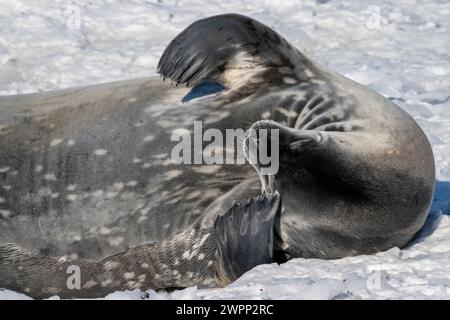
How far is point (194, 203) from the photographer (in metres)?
2.87

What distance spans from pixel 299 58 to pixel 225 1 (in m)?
2.62

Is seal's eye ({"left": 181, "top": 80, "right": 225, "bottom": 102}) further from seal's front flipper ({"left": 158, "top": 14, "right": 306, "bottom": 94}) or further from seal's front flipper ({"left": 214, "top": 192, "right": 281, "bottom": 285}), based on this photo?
seal's front flipper ({"left": 214, "top": 192, "right": 281, "bottom": 285})

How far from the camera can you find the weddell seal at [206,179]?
2.68m

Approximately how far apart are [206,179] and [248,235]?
31cm

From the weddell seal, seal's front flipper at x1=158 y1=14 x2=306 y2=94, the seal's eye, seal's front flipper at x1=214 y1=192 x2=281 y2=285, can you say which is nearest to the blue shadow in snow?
the weddell seal

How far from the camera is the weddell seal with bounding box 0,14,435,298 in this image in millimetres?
2680

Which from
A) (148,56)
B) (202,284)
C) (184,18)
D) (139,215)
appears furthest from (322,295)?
(184,18)

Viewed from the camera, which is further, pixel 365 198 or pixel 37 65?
pixel 37 65

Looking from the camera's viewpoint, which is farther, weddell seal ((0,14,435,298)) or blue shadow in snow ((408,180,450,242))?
blue shadow in snow ((408,180,450,242))

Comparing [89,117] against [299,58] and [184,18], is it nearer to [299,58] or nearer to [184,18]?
[299,58]

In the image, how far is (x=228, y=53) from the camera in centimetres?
294

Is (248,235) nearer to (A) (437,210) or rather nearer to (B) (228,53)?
(B) (228,53)
